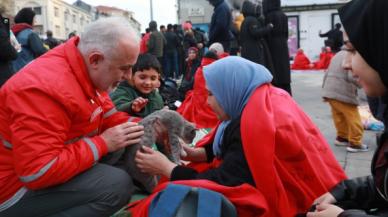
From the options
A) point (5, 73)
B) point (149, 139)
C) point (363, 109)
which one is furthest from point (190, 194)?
point (363, 109)

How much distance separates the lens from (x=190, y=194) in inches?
77.3

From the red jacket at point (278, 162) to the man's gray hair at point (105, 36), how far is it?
2.36 ft

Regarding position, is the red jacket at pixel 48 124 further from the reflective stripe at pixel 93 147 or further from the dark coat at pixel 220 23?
Answer: the dark coat at pixel 220 23

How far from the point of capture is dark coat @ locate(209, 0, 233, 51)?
7.21m

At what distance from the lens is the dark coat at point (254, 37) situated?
264 inches

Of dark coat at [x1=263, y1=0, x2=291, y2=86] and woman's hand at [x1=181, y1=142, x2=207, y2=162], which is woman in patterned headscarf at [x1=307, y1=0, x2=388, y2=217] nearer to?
woman's hand at [x1=181, y1=142, x2=207, y2=162]

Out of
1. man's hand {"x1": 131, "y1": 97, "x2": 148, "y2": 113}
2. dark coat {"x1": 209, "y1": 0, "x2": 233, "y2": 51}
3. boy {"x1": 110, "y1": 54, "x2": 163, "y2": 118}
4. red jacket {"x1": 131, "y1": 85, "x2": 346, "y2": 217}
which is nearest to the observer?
red jacket {"x1": 131, "y1": 85, "x2": 346, "y2": 217}

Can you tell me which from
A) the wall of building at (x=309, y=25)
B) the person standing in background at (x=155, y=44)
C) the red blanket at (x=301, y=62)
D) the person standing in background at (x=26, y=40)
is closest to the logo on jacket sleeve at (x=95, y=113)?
the person standing in background at (x=26, y=40)

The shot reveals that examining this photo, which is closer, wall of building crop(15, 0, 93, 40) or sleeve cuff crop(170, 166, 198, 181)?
sleeve cuff crop(170, 166, 198, 181)

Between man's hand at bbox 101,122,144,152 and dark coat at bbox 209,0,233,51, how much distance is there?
514 centimetres

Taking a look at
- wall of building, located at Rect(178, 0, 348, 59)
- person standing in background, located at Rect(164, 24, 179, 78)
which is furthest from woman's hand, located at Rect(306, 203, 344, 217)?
wall of building, located at Rect(178, 0, 348, 59)

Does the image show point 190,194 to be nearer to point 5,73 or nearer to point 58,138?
point 58,138

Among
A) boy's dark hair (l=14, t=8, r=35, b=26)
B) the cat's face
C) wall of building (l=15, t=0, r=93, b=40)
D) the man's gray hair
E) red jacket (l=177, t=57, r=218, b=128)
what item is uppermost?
wall of building (l=15, t=0, r=93, b=40)

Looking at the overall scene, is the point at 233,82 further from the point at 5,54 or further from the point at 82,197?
the point at 5,54
